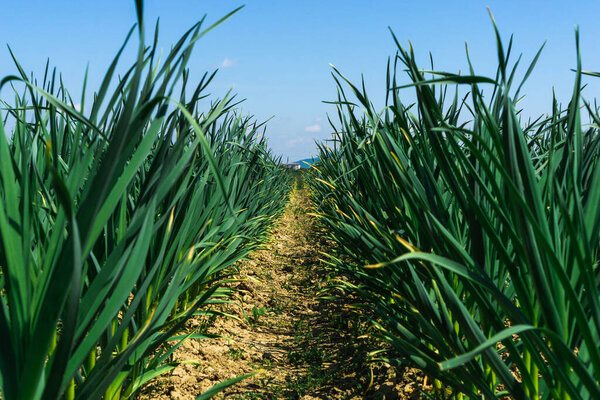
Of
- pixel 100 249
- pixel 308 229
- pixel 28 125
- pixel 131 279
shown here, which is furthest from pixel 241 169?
pixel 308 229

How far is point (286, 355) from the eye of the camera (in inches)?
92.3

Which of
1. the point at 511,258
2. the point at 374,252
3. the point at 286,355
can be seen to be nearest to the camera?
the point at 511,258

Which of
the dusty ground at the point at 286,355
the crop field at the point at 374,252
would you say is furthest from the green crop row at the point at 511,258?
the dusty ground at the point at 286,355

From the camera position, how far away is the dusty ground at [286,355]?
1779mm

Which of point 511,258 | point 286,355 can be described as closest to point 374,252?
point 511,258

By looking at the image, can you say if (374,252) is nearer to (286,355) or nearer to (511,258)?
(511,258)

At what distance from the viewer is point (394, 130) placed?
176cm

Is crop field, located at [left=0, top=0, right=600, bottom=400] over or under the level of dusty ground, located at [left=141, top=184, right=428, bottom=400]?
over

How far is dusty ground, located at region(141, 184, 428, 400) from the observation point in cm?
178

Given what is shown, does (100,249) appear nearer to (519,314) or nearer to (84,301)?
(84,301)

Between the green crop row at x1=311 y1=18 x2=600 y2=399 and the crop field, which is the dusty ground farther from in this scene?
the green crop row at x1=311 y1=18 x2=600 y2=399

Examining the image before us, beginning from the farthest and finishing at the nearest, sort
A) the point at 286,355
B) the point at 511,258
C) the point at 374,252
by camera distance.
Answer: the point at 286,355
the point at 374,252
the point at 511,258

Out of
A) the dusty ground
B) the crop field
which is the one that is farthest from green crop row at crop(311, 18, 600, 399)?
the dusty ground

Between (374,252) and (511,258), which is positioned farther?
(374,252)
